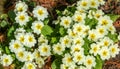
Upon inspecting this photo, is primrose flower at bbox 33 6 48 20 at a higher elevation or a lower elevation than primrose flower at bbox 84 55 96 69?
higher

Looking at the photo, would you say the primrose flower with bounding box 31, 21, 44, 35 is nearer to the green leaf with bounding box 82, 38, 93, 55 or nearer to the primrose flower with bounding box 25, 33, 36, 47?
the primrose flower with bounding box 25, 33, 36, 47

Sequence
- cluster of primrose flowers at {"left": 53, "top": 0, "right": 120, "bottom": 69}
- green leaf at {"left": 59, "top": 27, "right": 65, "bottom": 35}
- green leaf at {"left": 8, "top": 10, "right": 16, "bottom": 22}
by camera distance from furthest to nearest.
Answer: green leaf at {"left": 8, "top": 10, "right": 16, "bottom": 22}
green leaf at {"left": 59, "top": 27, "right": 65, "bottom": 35}
cluster of primrose flowers at {"left": 53, "top": 0, "right": 120, "bottom": 69}

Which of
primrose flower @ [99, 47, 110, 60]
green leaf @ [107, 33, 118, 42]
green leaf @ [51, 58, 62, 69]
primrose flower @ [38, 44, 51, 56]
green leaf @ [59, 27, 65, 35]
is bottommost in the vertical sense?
primrose flower @ [99, 47, 110, 60]

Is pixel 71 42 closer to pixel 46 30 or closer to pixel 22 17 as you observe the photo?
pixel 46 30

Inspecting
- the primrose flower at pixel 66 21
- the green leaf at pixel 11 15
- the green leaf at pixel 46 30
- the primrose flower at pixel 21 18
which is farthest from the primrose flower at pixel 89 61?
the green leaf at pixel 11 15

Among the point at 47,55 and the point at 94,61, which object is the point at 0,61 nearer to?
the point at 47,55

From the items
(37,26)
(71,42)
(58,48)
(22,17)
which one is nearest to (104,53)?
(71,42)

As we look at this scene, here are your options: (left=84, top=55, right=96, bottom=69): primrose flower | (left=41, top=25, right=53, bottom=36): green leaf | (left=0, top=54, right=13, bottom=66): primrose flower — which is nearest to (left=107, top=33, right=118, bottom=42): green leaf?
(left=84, top=55, right=96, bottom=69): primrose flower

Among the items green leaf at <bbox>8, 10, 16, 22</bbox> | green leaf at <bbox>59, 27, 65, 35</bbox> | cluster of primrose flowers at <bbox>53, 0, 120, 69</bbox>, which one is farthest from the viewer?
green leaf at <bbox>8, 10, 16, 22</bbox>

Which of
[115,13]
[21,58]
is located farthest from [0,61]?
[115,13]
